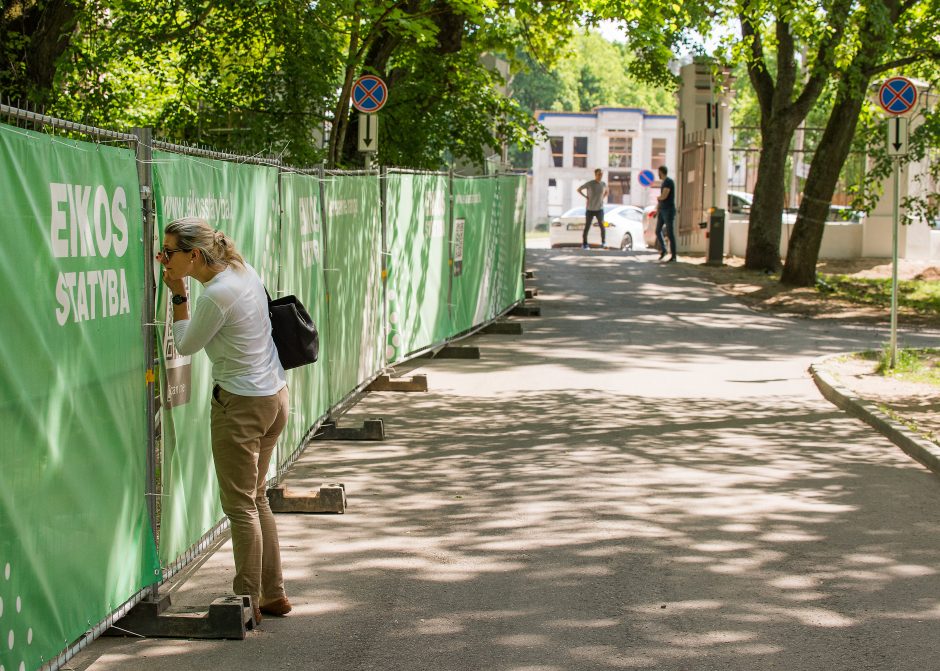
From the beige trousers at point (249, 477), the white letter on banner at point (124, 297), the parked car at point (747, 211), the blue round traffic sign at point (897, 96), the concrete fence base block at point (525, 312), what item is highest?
the blue round traffic sign at point (897, 96)

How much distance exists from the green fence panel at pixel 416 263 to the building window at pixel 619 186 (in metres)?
81.3

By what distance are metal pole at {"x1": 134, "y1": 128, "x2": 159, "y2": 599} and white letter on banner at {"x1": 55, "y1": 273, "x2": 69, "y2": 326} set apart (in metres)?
0.88

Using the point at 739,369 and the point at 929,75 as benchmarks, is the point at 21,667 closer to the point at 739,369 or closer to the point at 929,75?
the point at 739,369

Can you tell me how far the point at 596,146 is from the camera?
94.8 meters

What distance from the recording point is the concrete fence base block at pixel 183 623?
5.84 meters

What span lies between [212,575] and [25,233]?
110 inches

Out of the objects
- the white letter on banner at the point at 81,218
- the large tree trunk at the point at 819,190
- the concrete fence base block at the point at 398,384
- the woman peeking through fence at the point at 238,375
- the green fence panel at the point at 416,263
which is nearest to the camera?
the white letter on banner at the point at 81,218

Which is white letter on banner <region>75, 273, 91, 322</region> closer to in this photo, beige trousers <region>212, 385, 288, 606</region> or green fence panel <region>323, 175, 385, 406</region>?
beige trousers <region>212, 385, 288, 606</region>

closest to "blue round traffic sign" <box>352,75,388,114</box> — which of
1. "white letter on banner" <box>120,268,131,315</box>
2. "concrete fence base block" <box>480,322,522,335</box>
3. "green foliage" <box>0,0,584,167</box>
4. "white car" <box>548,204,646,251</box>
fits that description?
"green foliage" <box>0,0,584,167</box>

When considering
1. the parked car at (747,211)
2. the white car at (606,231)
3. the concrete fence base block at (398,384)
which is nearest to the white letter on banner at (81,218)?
the concrete fence base block at (398,384)

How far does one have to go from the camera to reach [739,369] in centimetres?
1543

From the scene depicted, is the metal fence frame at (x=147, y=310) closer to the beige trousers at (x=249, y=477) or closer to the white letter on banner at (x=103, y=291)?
the beige trousers at (x=249, y=477)

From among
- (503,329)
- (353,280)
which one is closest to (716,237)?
(503,329)

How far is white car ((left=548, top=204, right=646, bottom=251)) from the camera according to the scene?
134 feet
